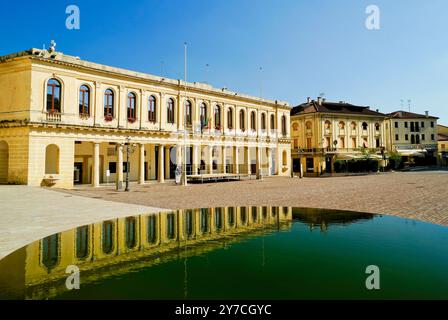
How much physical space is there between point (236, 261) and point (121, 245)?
119 inches

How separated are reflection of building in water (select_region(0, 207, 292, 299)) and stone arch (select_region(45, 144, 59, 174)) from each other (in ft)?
59.4

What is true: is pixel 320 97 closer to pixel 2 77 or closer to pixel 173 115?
pixel 173 115

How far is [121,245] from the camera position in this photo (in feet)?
23.4

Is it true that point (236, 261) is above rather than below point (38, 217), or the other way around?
below

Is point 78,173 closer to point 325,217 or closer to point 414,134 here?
point 325,217

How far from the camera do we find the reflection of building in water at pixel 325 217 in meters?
9.34

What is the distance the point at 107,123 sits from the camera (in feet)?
89.2

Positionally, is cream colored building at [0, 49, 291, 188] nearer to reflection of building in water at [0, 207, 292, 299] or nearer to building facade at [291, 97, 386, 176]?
building facade at [291, 97, 386, 176]

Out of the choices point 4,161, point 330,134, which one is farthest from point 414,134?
point 4,161

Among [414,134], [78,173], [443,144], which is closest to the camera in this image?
[78,173]

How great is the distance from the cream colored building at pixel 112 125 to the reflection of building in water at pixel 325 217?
1515 cm

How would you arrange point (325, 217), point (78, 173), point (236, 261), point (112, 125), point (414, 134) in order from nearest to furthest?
point (236, 261)
point (325, 217)
point (112, 125)
point (78, 173)
point (414, 134)
